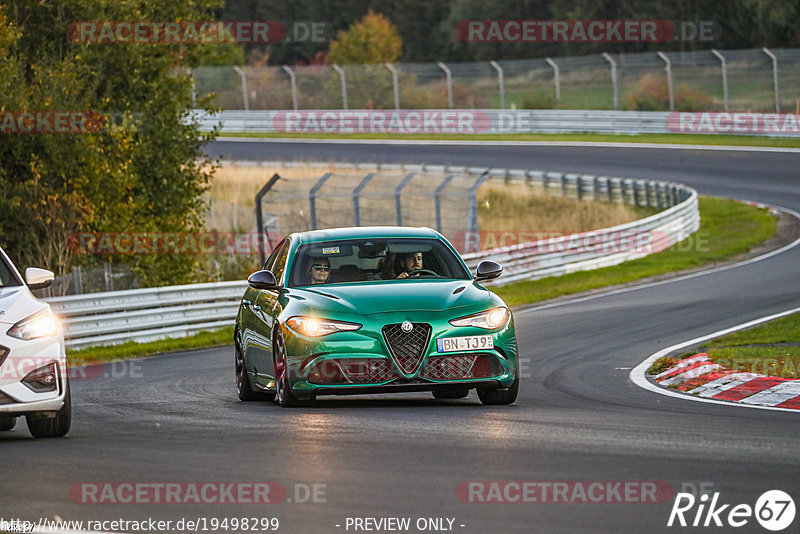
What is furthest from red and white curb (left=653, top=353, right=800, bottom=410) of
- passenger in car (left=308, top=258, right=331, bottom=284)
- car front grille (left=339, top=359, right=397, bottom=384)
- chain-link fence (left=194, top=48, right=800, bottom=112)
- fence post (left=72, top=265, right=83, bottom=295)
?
chain-link fence (left=194, top=48, right=800, bottom=112)

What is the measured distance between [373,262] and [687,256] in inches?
725

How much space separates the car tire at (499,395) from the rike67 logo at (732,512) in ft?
13.8

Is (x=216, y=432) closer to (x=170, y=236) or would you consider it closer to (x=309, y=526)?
(x=309, y=526)

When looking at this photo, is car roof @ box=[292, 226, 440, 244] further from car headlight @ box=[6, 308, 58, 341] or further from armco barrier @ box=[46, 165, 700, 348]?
armco barrier @ box=[46, 165, 700, 348]

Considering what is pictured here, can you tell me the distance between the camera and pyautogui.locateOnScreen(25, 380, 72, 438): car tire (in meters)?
9.62

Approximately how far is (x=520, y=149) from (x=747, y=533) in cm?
4315

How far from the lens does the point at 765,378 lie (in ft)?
37.8

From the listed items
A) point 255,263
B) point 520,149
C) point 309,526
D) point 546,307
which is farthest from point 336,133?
point 309,526
